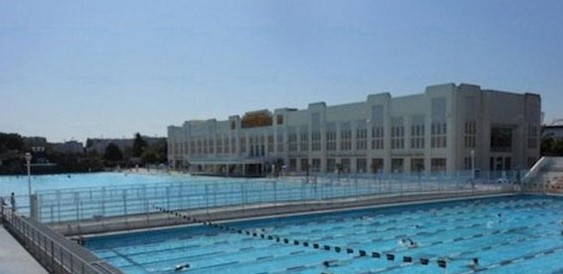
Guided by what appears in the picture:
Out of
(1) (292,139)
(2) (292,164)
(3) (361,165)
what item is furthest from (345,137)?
(2) (292,164)

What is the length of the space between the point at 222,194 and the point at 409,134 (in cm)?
2956

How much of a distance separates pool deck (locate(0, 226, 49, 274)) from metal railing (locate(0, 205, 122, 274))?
13 cm

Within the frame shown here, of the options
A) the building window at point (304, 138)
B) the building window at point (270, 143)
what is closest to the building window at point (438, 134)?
the building window at point (304, 138)

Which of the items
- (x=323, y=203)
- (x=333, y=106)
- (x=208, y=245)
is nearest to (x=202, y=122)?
(x=333, y=106)

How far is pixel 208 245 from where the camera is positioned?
15922 millimetres

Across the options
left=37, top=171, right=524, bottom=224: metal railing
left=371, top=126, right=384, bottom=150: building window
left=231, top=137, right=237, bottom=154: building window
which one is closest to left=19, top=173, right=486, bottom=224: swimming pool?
left=37, top=171, right=524, bottom=224: metal railing

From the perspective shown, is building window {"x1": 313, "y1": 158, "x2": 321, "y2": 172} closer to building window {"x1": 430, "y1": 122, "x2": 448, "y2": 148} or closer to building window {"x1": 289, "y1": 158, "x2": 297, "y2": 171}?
building window {"x1": 289, "y1": 158, "x2": 297, "y2": 171}

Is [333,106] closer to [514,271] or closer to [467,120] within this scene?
[467,120]

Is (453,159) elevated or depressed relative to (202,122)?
depressed

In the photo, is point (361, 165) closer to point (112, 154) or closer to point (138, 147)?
point (112, 154)

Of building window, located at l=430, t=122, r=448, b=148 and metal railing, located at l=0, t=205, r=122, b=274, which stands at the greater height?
building window, located at l=430, t=122, r=448, b=148

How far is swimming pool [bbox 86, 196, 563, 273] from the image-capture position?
13117 millimetres

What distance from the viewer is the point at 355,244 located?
16172mm

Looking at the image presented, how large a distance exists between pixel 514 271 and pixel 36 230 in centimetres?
1115
